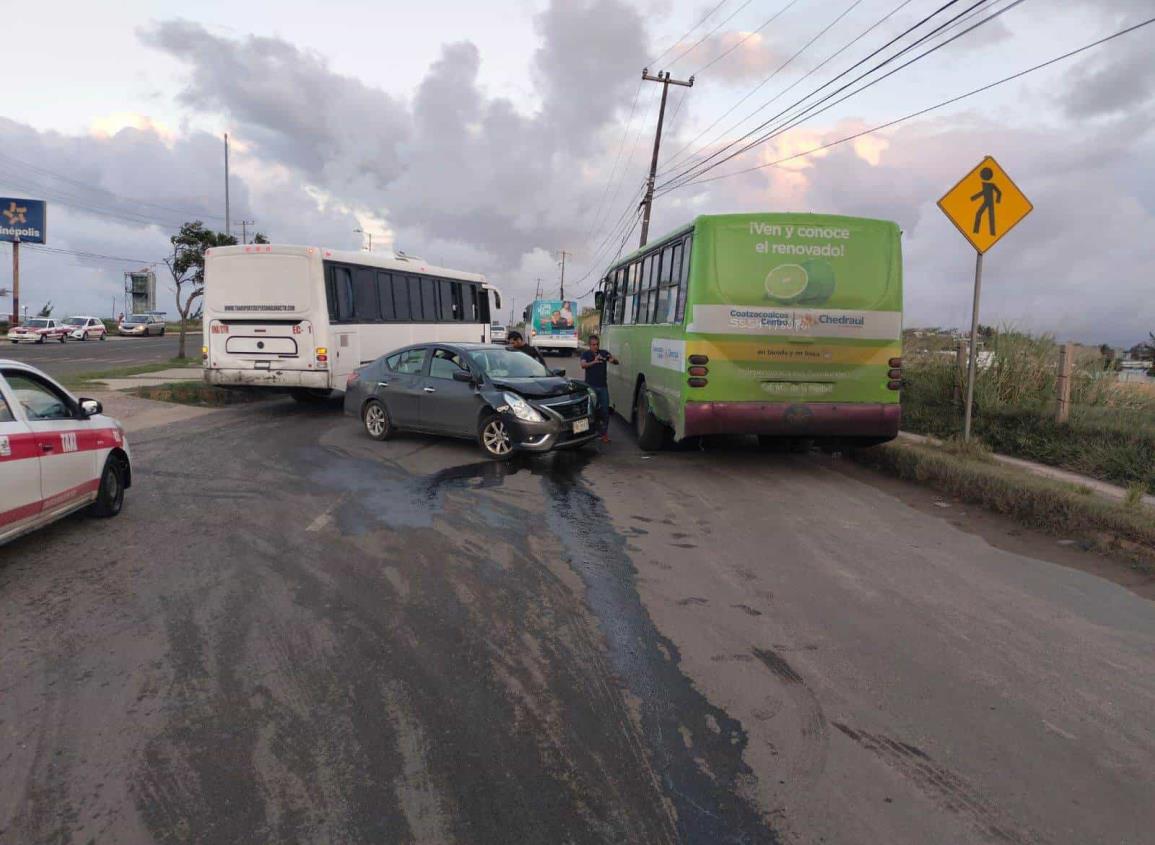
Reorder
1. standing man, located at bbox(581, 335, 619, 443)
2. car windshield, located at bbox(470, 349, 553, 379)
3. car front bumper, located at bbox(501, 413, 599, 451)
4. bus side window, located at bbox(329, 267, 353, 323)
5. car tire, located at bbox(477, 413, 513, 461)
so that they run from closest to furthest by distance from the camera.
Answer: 1. car front bumper, located at bbox(501, 413, 599, 451)
2. car tire, located at bbox(477, 413, 513, 461)
3. car windshield, located at bbox(470, 349, 553, 379)
4. standing man, located at bbox(581, 335, 619, 443)
5. bus side window, located at bbox(329, 267, 353, 323)

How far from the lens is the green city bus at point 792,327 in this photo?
980 cm

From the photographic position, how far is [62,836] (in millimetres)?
2959

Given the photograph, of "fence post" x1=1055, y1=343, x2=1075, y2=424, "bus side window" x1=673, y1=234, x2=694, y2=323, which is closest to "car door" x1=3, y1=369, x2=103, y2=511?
"bus side window" x1=673, y1=234, x2=694, y2=323

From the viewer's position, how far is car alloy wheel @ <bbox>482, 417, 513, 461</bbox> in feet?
35.7

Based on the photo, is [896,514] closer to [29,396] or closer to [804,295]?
[804,295]

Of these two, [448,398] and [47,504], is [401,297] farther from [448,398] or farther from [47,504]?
[47,504]

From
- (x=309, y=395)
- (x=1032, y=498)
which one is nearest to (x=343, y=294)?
(x=309, y=395)

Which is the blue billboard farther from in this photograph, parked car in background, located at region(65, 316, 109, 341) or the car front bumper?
the car front bumper

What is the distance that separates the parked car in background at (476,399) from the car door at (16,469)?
5.61 metres

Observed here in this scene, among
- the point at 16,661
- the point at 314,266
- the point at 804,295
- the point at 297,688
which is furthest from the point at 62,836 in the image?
the point at 314,266

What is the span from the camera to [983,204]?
10273 millimetres

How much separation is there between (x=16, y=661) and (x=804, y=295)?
27.0ft

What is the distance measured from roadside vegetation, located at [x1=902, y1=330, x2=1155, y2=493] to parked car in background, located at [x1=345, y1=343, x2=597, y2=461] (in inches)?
231

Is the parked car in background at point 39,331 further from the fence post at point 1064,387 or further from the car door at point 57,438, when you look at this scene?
the fence post at point 1064,387
